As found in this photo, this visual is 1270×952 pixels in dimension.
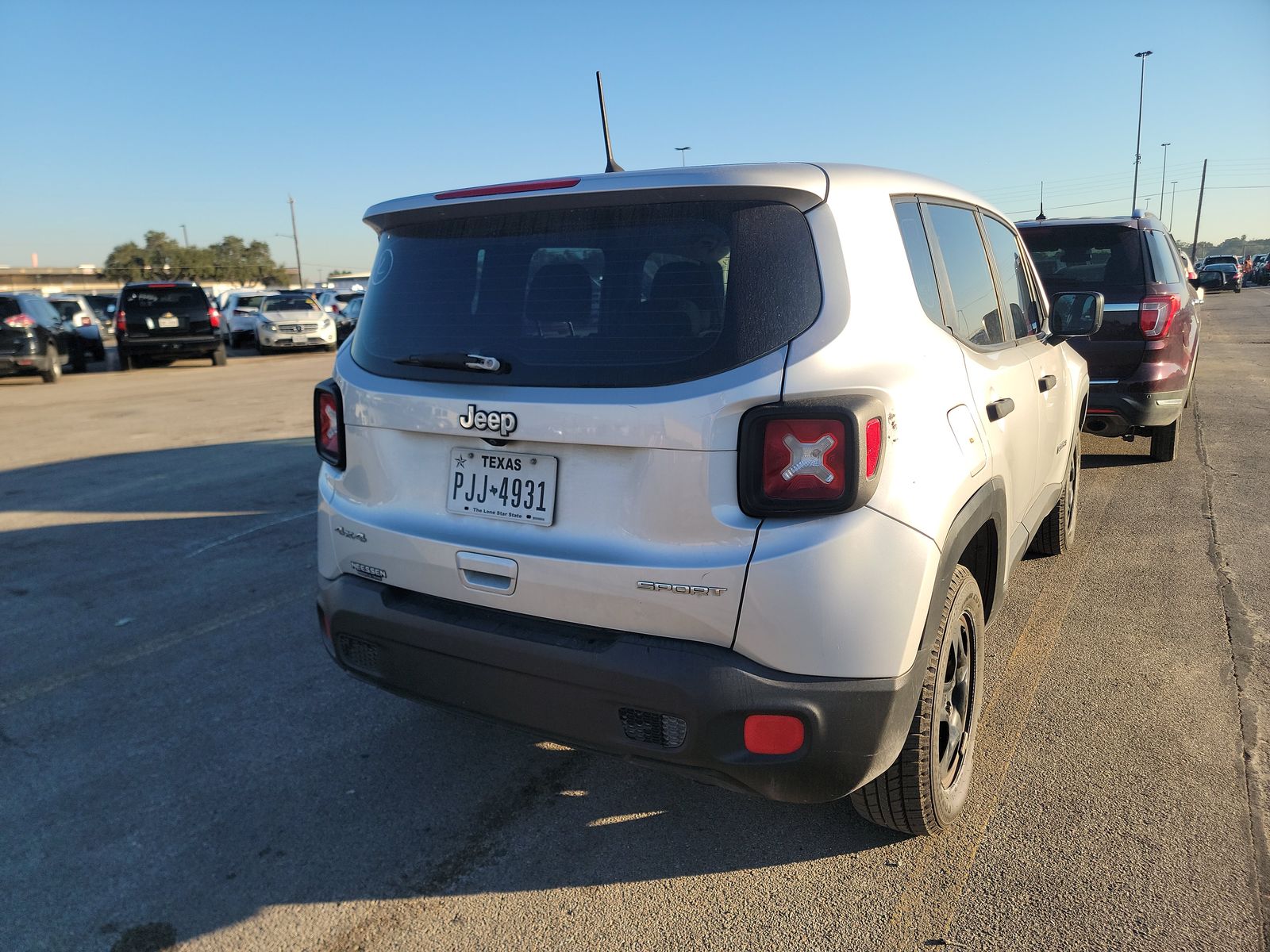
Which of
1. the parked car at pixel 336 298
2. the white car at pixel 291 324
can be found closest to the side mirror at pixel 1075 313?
the white car at pixel 291 324

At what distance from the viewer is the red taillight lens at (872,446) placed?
2.24m

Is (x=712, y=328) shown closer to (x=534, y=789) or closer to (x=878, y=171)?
(x=878, y=171)

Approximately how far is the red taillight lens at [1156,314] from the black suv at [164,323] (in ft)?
62.6

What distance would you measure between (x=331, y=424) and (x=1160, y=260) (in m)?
6.59

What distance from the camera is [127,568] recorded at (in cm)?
559

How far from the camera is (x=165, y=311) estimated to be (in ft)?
66.7

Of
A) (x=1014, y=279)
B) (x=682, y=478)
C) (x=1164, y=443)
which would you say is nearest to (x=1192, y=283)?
(x=1164, y=443)

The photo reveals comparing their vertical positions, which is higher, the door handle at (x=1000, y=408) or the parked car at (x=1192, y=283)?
the parked car at (x=1192, y=283)

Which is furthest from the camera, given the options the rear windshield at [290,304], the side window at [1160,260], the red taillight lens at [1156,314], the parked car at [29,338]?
the rear windshield at [290,304]

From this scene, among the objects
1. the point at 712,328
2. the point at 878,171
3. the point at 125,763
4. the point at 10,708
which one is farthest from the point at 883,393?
the point at 10,708

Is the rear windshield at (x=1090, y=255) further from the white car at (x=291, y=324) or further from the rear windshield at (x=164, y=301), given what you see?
the white car at (x=291, y=324)

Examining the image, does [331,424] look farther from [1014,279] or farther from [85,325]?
[85,325]

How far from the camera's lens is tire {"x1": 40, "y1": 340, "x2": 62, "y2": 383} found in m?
18.0

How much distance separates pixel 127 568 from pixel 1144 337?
7057 mm
